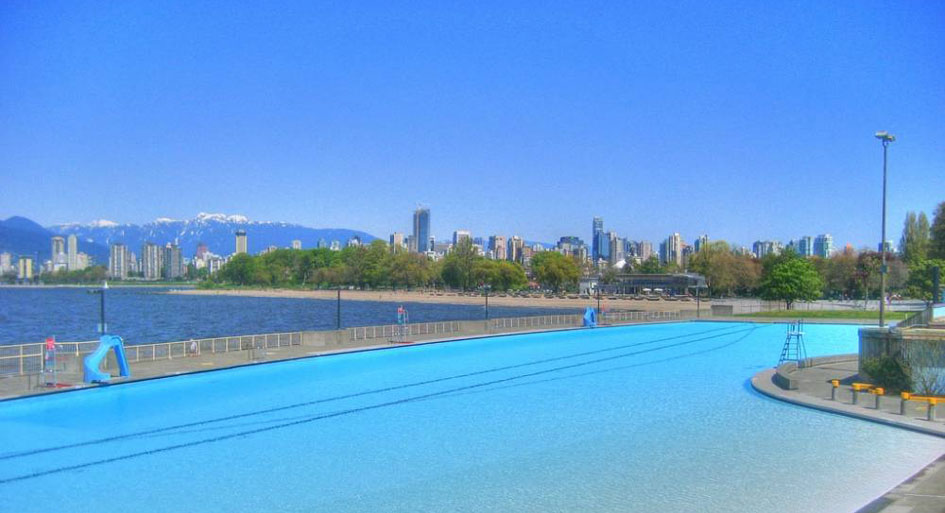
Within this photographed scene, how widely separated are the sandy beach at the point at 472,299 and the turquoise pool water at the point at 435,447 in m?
73.6

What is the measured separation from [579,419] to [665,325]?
3940 centimetres

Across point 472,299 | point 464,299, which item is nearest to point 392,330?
point 472,299

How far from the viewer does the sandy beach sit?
107744mm

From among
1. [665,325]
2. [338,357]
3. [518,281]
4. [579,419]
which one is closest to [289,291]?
[518,281]

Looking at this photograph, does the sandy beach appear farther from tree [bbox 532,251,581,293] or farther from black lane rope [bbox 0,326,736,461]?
black lane rope [bbox 0,326,736,461]

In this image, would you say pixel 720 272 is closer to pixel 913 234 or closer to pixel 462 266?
pixel 913 234

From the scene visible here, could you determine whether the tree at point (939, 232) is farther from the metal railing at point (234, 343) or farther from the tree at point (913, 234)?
the metal railing at point (234, 343)

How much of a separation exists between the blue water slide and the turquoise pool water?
909mm

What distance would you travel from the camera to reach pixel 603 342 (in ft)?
146

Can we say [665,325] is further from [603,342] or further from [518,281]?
[518,281]

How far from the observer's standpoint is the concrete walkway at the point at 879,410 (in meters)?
11.2

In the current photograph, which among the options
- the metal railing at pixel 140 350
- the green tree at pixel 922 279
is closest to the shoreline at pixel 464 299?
the green tree at pixel 922 279

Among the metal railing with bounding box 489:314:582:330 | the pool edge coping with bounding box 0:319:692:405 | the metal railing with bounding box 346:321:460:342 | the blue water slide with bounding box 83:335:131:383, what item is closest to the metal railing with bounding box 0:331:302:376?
the blue water slide with bounding box 83:335:131:383

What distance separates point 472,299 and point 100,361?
11953 centimetres
